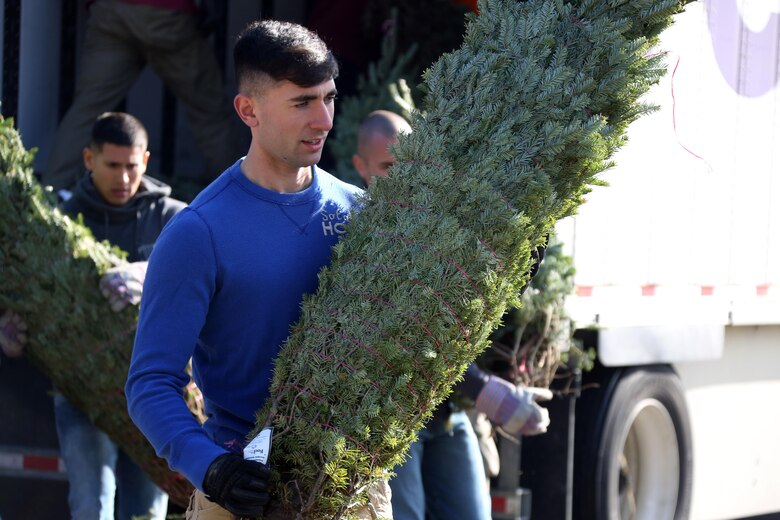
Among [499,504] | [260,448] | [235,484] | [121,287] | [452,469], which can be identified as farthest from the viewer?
[499,504]

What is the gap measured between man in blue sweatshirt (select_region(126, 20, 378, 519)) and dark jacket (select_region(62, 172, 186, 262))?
2085 mm

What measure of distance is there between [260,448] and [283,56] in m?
0.93

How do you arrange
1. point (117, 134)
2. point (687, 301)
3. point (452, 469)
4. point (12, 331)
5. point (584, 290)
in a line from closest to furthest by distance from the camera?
point (452, 469) → point (12, 331) → point (117, 134) → point (584, 290) → point (687, 301)

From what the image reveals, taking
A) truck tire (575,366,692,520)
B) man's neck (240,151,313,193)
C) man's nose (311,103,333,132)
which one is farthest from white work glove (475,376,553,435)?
man's nose (311,103,333,132)

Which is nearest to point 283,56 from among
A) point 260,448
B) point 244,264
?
point 244,264

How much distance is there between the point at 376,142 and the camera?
15.8ft

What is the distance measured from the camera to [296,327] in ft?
10.1

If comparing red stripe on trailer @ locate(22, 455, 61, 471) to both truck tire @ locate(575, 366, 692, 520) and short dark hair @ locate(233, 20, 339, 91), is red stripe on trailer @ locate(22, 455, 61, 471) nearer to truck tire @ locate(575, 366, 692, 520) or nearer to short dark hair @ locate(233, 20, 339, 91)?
truck tire @ locate(575, 366, 692, 520)

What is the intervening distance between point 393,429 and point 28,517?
2952mm

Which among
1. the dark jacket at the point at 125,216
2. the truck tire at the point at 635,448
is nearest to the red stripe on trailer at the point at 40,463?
the dark jacket at the point at 125,216

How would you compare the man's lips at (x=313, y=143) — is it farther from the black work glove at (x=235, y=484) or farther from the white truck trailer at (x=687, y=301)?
the white truck trailer at (x=687, y=301)

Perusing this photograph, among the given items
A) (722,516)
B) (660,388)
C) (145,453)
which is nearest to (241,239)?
(145,453)

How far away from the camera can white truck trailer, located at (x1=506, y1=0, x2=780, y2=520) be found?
19.0 feet

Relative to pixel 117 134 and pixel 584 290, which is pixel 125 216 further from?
pixel 584 290
